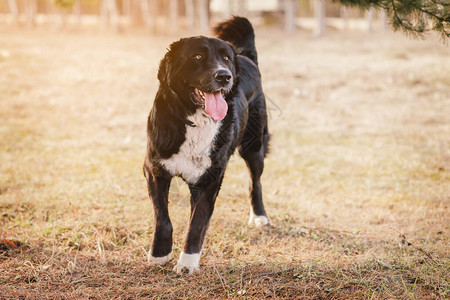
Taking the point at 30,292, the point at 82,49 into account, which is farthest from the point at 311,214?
the point at 82,49

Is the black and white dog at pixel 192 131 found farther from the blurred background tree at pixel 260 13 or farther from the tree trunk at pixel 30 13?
the tree trunk at pixel 30 13

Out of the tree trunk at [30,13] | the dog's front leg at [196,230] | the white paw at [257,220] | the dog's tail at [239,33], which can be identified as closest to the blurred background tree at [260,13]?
the tree trunk at [30,13]

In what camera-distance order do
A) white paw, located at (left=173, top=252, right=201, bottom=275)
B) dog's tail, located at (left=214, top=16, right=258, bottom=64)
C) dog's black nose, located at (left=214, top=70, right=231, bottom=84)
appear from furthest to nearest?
dog's tail, located at (left=214, top=16, right=258, bottom=64), white paw, located at (left=173, top=252, right=201, bottom=275), dog's black nose, located at (left=214, top=70, right=231, bottom=84)

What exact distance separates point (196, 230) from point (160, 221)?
0.89 feet

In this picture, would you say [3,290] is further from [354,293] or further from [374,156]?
[374,156]

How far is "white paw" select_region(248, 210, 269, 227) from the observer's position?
14.4 ft

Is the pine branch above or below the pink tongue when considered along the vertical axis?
above

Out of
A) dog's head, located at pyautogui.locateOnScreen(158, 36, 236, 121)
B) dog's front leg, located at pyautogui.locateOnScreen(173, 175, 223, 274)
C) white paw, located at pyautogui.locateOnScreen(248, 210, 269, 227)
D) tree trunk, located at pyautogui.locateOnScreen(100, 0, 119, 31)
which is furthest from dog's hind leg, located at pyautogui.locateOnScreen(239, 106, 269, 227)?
tree trunk, located at pyautogui.locateOnScreen(100, 0, 119, 31)

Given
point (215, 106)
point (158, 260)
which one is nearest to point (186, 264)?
point (158, 260)

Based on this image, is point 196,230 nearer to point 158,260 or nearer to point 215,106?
point 158,260

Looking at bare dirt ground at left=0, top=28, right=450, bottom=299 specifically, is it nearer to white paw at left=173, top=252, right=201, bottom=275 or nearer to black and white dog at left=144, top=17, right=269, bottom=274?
white paw at left=173, top=252, right=201, bottom=275

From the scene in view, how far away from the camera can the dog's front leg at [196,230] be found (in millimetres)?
3330

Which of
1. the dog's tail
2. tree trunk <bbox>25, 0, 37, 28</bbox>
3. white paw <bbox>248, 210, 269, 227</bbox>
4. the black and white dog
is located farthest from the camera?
tree trunk <bbox>25, 0, 37, 28</bbox>

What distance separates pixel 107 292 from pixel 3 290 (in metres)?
0.65
